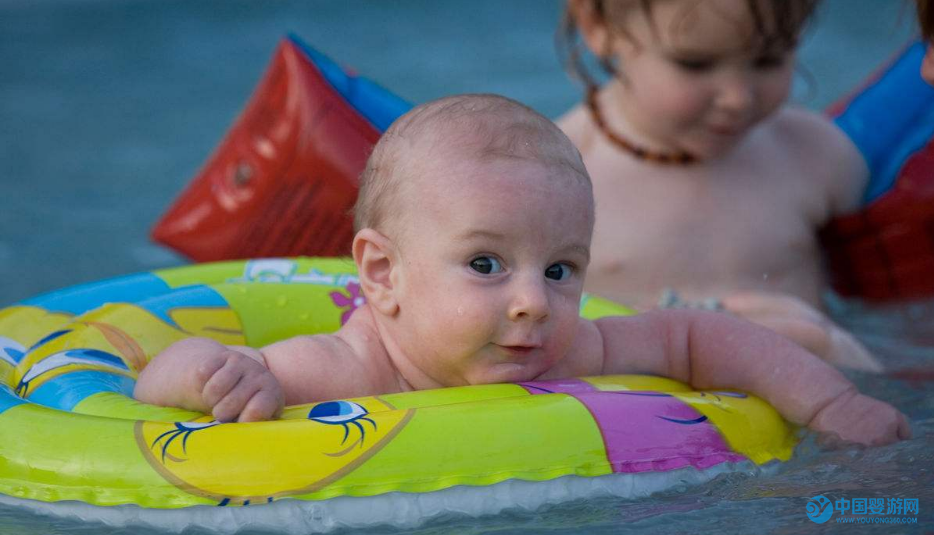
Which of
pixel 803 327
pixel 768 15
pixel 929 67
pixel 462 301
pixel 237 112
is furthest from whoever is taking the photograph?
pixel 237 112

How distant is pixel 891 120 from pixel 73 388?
9.43ft

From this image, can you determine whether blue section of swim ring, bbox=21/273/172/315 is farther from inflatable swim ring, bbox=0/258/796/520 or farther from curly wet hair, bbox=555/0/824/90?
curly wet hair, bbox=555/0/824/90

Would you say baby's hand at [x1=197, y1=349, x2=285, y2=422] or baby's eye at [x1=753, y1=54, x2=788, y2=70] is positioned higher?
baby's eye at [x1=753, y1=54, x2=788, y2=70]

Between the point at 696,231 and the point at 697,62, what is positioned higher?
the point at 697,62

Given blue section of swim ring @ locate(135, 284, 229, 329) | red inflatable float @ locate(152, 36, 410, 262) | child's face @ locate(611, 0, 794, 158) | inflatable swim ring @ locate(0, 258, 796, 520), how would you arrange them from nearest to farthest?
inflatable swim ring @ locate(0, 258, 796, 520) < blue section of swim ring @ locate(135, 284, 229, 329) < child's face @ locate(611, 0, 794, 158) < red inflatable float @ locate(152, 36, 410, 262)

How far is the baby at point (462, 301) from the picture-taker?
6.66 ft

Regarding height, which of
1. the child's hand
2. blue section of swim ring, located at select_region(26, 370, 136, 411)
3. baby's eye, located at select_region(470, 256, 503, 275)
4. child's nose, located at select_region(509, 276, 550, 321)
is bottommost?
blue section of swim ring, located at select_region(26, 370, 136, 411)

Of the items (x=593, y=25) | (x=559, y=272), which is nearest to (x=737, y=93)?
(x=593, y=25)

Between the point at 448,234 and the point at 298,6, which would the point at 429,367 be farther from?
the point at 298,6

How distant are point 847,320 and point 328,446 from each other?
235 cm

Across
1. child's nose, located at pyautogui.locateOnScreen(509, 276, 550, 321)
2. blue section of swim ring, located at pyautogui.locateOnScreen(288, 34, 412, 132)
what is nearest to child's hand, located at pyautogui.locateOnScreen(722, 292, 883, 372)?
child's nose, located at pyautogui.locateOnScreen(509, 276, 550, 321)

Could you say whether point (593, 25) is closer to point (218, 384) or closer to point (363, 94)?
point (363, 94)

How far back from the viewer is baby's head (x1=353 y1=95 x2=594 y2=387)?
6.68 feet

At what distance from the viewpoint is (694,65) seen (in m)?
3.38
